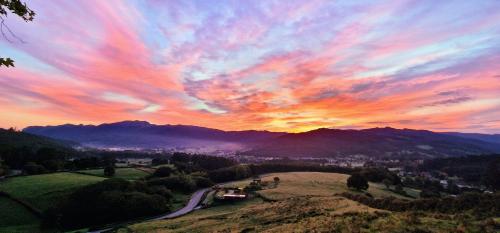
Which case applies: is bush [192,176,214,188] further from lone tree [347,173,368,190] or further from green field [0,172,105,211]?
lone tree [347,173,368,190]

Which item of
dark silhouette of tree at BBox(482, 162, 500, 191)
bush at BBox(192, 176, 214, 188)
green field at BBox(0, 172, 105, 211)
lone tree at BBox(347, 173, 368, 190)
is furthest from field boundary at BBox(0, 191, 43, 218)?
dark silhouette of tree at BBox(482, 162, 500, 191)

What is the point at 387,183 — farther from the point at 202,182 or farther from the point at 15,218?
the point at 15,218

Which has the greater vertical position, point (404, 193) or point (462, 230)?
point (462, 230)

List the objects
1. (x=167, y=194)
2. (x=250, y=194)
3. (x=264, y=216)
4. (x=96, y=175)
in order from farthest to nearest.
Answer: (x=96, y=175) → (x=167, y=194) → (x=250, y=194) → (x=264, y=216)

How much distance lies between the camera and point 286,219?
49.2 metres

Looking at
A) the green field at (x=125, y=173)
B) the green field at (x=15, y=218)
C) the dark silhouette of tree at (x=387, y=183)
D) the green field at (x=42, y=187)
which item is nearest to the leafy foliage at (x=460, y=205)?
the green field at (x=15, y=218)

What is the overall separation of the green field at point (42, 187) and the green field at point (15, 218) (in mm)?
3382

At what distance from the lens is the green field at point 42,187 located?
4237 inches

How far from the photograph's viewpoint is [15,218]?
9538 centimetres

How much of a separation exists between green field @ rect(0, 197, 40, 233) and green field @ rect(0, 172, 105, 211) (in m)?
3.38

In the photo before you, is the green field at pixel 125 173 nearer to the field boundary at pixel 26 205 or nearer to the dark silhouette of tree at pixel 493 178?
the field boundary at pixel 26 205

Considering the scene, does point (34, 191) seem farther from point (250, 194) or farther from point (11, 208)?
point (250, 194)

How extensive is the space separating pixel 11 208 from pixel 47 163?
215 feet

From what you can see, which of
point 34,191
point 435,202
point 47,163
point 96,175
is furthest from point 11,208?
point 435,202
